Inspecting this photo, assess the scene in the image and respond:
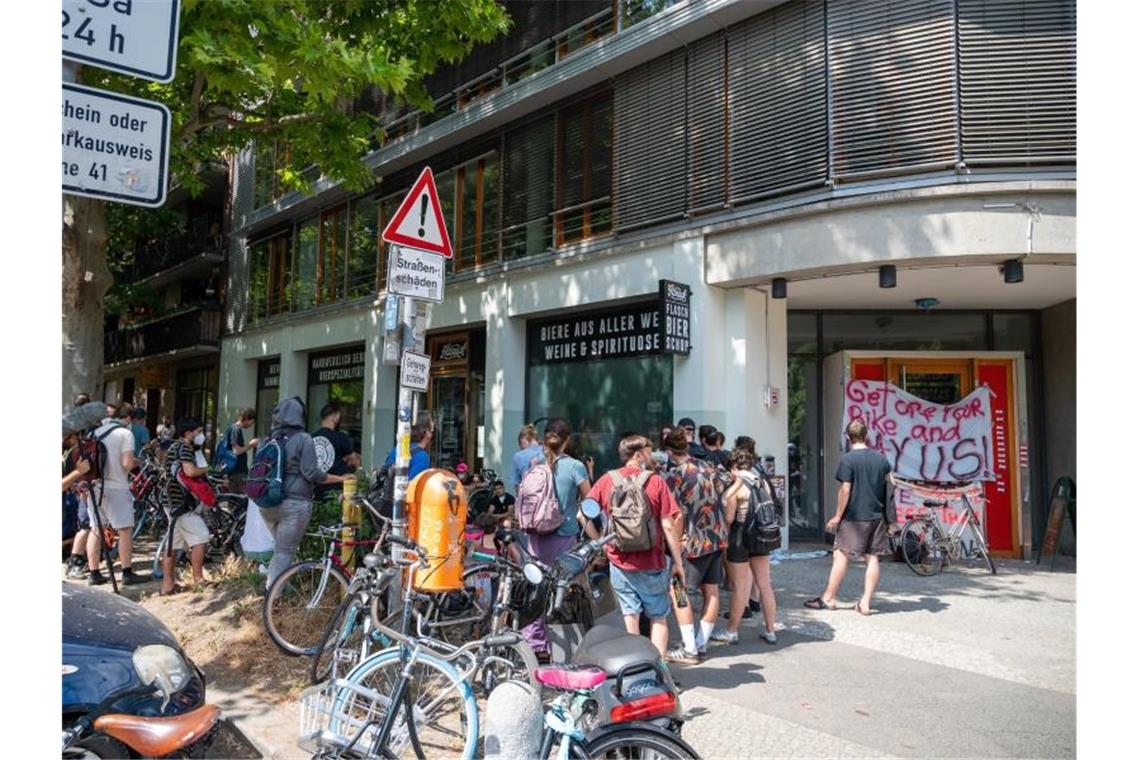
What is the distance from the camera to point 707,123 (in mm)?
11352

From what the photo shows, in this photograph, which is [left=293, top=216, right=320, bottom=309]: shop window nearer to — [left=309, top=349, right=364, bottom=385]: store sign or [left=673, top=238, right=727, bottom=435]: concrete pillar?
[left=309, top=349, right=364, bottom=385]: store sign

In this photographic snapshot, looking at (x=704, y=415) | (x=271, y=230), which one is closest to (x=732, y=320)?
(x=704, y=415)

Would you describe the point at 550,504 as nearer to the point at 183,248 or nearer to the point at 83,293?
the point at 83,293

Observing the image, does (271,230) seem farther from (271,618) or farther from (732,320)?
(271,618)

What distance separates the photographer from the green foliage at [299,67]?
654cm

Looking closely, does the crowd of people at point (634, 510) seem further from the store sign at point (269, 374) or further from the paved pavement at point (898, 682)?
the store sign at point (269, 374)

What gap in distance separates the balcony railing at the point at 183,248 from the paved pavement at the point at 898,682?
73.3ft

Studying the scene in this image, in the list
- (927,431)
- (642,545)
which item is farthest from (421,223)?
(927,431)

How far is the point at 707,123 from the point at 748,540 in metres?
6.83

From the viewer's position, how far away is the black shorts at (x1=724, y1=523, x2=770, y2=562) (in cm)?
679

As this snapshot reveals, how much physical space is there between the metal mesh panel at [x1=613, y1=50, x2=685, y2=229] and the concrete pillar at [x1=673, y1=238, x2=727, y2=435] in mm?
948

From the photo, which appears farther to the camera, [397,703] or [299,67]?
[299,67]

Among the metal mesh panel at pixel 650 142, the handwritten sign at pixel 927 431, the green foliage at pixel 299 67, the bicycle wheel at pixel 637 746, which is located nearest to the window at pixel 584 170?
the metal mesh panel at pixel 650 142

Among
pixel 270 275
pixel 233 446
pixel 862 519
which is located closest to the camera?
pixel 862 519
